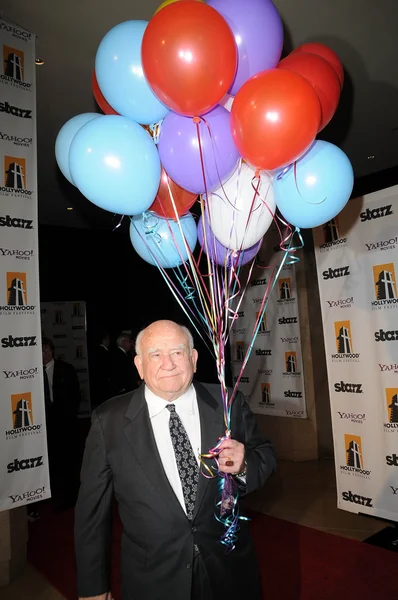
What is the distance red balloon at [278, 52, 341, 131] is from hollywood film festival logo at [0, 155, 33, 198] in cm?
164

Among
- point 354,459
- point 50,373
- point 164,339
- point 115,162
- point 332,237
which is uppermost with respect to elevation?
point 332,237

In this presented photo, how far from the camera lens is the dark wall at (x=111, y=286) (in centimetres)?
794

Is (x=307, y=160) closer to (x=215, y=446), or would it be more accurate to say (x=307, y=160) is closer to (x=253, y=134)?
(x=253, y=134)

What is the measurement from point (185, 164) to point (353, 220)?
7.50 feet

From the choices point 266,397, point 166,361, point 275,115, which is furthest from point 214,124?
point 266,397

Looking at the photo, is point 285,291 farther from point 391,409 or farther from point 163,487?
point 163,487

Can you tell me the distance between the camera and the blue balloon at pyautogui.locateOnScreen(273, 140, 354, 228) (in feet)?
5.86

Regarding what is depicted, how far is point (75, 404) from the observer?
456 centimetres

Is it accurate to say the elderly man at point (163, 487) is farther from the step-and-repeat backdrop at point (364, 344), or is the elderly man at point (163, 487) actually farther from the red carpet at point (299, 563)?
the step-and-repeat backdrop at point (364, 344)

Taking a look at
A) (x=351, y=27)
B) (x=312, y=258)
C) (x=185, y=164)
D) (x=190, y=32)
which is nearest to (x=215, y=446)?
(x=185, y=164)

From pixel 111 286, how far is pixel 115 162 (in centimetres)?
697

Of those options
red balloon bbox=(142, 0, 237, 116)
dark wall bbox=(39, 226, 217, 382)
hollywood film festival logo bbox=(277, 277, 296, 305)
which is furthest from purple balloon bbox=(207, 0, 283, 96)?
dark wall bbox=(39, 226, 217, 382)

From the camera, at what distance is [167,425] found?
5.52ft

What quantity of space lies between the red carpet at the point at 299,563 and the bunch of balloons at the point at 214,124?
7.51 ft
